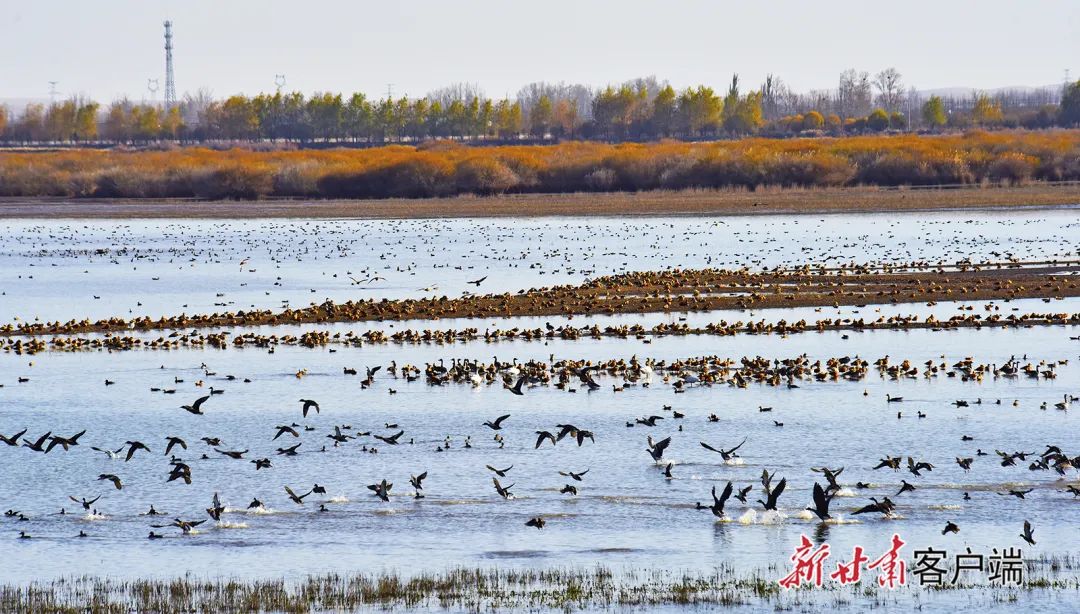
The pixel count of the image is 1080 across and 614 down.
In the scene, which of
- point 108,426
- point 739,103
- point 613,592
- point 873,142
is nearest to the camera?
point 613,592

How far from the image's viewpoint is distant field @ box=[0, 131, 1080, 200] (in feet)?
300

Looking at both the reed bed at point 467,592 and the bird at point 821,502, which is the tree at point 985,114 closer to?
the bird at point 821,502

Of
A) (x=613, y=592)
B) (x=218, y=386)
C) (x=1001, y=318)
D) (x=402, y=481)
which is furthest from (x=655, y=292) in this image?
(x=613, y=592)

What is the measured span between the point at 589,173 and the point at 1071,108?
99647 millimetres

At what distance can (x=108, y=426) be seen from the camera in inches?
870

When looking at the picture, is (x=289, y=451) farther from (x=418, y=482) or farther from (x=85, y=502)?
(x=85, y=502)

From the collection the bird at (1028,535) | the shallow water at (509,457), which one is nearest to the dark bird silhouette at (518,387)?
the shallow water at (509,457)

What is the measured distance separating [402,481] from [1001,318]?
17.2 m

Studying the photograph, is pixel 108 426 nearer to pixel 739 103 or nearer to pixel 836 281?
pixel 836 281

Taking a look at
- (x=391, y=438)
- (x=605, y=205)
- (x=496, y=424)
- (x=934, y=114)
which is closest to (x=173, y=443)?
(x=391, y=438)

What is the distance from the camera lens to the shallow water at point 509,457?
15.1 metres

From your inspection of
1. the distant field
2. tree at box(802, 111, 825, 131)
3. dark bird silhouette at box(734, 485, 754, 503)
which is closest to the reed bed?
dark bird silhouette at box(734, 485, 754, 503)

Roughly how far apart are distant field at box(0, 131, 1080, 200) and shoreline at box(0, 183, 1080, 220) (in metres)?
2.57

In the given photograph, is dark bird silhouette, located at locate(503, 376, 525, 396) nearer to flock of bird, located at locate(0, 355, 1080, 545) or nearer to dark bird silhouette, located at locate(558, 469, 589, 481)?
flock of bird, located at locate(0, 355, 1080, 545)
